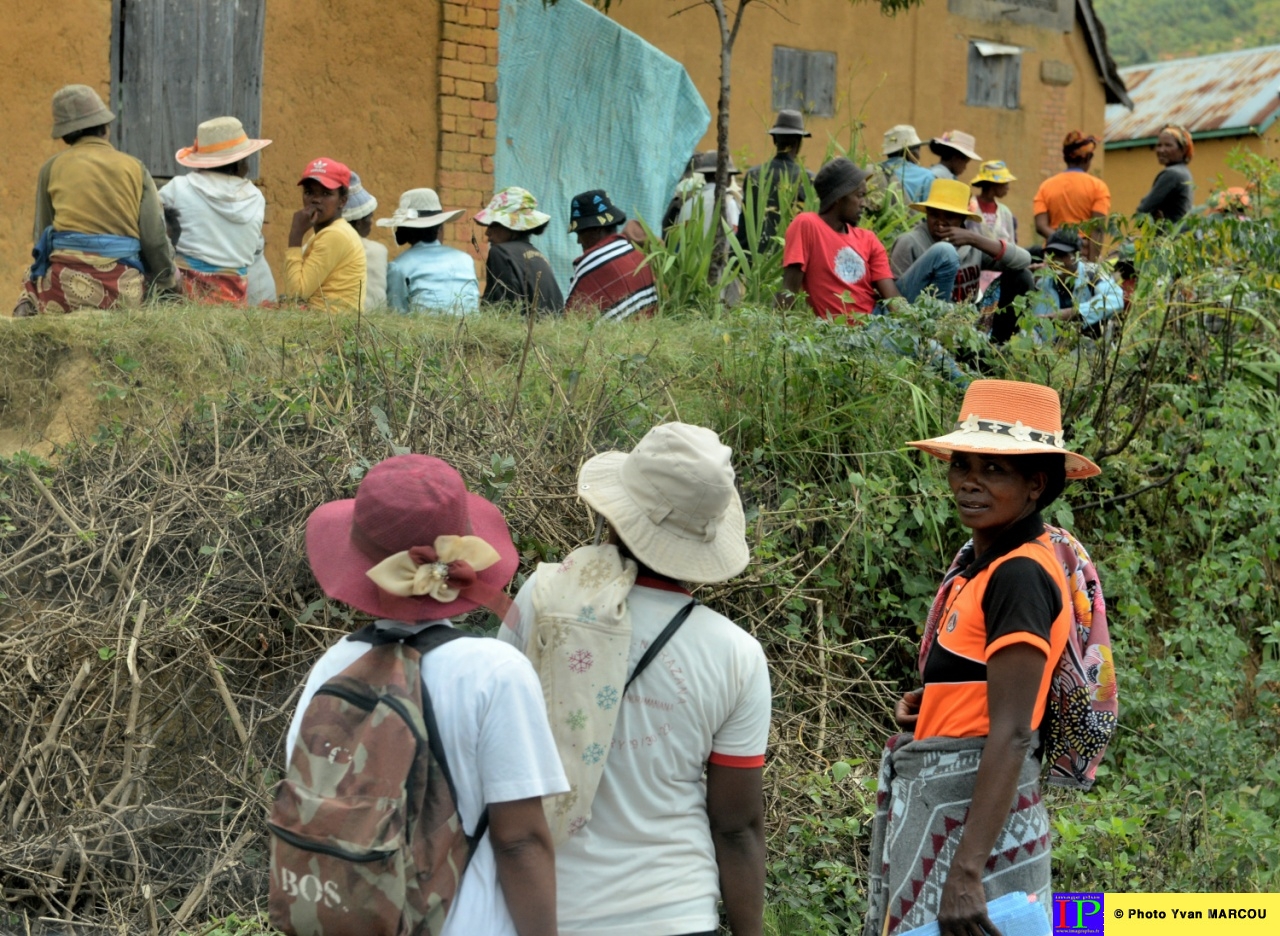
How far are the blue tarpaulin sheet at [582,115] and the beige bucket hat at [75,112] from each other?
11.0 ft

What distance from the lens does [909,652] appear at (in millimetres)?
5203

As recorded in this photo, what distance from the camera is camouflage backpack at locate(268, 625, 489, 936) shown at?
7.07ft

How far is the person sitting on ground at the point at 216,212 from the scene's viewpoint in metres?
7.17

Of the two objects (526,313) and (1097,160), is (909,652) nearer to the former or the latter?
(526,313)

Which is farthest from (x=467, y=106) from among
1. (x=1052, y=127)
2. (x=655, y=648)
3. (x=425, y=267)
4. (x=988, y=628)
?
(x=1052, y=127)

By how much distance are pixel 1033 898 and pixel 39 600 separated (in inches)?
119

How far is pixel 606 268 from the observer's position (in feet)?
24.2

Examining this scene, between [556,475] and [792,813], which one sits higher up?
[556,475]

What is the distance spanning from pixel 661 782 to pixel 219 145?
223 inches

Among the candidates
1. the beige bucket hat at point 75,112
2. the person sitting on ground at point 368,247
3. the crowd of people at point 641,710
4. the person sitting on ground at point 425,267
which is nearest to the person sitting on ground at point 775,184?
the person sitting on ground at point 425,267

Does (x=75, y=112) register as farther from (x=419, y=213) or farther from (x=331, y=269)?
(x=419, y=213)

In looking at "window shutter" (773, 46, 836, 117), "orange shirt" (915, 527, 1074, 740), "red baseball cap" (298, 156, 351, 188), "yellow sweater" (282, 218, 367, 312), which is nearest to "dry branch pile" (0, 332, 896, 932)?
"orange shirt" (915, 527, 1074, 740)

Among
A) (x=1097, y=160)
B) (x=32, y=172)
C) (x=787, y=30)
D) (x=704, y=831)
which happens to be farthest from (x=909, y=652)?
(x=1097, y=160)

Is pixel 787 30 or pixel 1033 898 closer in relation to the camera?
pixel 1033 898
